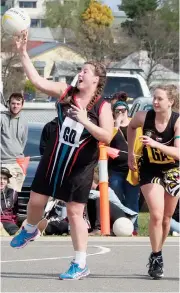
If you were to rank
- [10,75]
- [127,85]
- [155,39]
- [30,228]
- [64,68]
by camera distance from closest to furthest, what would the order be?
[30,228], [127,85], [10,75], [155,39], [64,68]

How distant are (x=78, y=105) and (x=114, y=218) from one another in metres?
5.63

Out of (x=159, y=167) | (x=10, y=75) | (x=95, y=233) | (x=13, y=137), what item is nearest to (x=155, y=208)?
(x=159, y=167)

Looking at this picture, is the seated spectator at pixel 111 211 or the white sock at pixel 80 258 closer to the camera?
the white sock at pixel 80 258

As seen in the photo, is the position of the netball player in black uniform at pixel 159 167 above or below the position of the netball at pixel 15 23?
below

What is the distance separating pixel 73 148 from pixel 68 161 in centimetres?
13

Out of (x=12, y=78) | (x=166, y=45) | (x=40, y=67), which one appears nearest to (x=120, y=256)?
(x=12, y=78)

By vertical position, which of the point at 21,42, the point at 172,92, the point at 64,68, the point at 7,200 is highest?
the point at 64,68

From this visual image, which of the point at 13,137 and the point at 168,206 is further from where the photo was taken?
the point at 13,137

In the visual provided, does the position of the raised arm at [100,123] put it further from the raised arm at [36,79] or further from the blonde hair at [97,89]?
the raised arm at [36,79]

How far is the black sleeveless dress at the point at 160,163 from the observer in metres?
9.43

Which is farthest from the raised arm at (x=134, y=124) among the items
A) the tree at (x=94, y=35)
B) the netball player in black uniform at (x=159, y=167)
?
the tree at (x=94, y=35)

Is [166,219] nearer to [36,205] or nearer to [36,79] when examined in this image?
[36,205]

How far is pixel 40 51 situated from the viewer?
4112 inches

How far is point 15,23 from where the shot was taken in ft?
29.5
